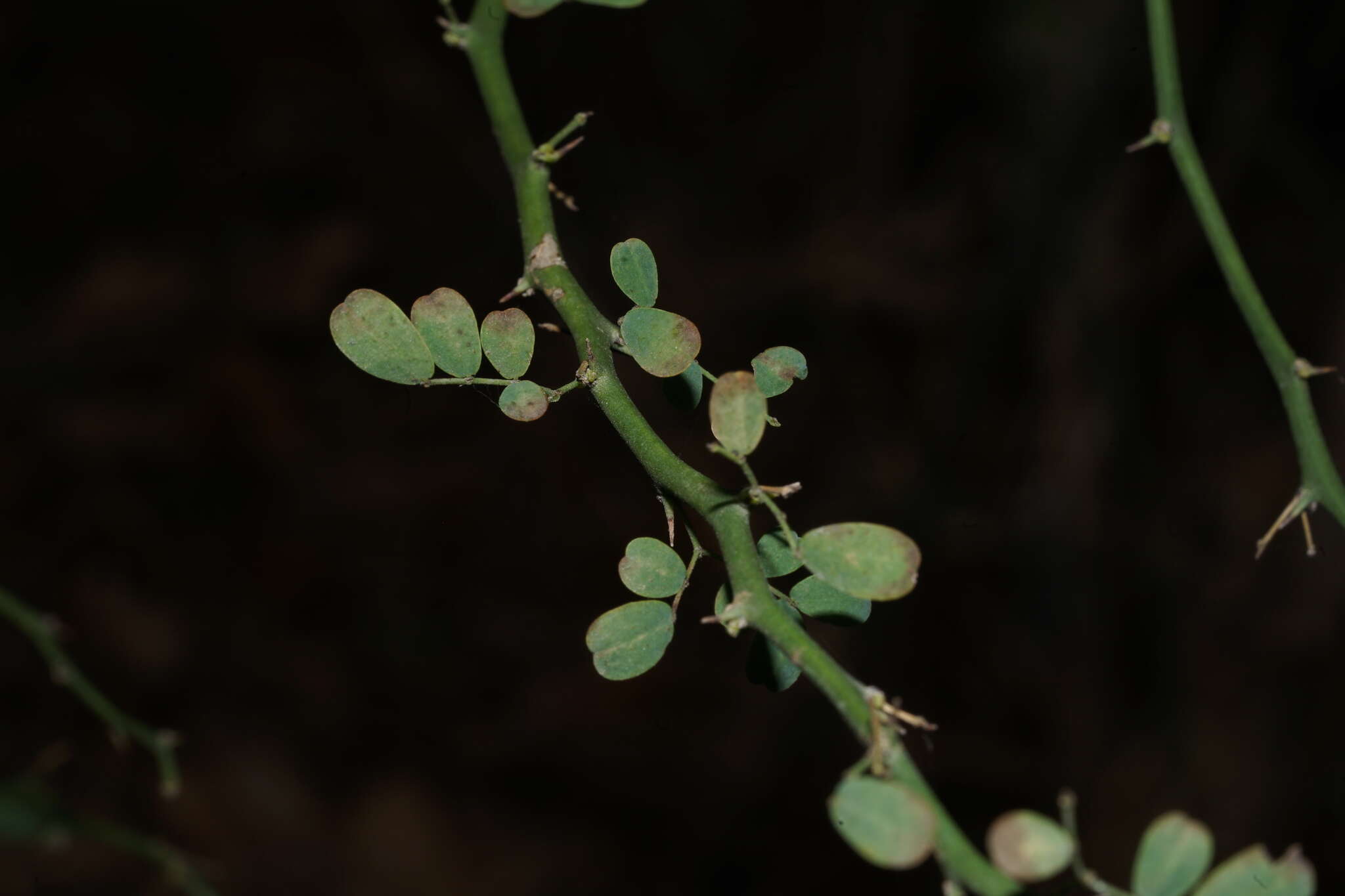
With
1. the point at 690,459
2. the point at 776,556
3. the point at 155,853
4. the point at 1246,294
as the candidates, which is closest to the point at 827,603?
the point at 776,556

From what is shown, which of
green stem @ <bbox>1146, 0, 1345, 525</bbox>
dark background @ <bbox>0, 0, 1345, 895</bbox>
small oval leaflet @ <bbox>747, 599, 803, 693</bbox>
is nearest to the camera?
small oval leaflet @ <bbox>747, 599, 803, 693</bbox>

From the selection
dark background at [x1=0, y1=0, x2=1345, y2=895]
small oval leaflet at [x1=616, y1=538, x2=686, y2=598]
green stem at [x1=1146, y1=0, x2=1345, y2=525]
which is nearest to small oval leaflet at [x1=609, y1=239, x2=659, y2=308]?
small oval leaflet at [x1=616, y1=538, x2=686, y2=598]

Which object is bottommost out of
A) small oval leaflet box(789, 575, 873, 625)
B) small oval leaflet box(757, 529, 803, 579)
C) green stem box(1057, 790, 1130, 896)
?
small oval leaflet box(789, 575, 873, 625)

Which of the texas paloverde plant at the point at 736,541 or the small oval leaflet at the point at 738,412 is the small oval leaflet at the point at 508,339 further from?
the small oval leaflet at the point at 738,412

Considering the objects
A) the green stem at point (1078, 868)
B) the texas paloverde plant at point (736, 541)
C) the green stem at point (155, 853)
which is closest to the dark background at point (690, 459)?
A: the green stem at point (155, 853)

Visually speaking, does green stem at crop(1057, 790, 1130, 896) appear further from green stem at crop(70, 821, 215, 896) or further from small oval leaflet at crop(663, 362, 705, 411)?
green stem at crop(70, 821, 215, 896)

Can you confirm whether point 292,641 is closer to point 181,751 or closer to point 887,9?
point 181,751
